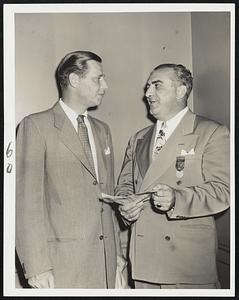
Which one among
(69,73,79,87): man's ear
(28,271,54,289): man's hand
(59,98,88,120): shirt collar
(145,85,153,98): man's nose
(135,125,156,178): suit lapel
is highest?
(69,73,79,87): man's ear

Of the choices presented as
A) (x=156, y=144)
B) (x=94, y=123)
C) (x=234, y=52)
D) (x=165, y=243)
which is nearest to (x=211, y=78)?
(x=234, y=52)

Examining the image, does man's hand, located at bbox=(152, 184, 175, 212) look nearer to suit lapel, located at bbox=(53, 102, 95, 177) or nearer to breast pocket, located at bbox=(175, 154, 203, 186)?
breast pocket, located at bbox=(175, 154, 203, 186)

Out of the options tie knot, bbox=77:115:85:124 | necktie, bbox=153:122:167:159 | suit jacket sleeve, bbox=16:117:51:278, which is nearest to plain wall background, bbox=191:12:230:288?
necktie, bbox=153:122:167:159

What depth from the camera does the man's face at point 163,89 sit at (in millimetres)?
1427

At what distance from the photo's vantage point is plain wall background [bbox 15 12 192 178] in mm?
1420

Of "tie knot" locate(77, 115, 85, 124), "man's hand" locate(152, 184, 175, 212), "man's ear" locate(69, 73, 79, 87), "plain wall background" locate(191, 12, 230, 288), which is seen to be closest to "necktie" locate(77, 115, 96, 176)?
"tie knot" locate(77, 115, 85, 124)

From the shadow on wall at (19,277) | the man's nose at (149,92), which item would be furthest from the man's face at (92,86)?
the shadow on wall at (19,277)

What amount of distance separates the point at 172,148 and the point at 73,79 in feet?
1.21

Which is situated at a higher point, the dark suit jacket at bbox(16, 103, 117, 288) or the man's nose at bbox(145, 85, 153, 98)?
the man's nose at bbox(145, 85, 153, 98)

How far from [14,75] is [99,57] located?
0.27 m

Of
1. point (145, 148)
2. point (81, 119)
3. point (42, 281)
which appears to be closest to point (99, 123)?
point (81, 119)

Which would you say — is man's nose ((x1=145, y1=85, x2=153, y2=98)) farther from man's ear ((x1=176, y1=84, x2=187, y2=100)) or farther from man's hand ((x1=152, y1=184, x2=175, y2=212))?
man's hand ((x1=152, y1=184, x2=175, y2=212))

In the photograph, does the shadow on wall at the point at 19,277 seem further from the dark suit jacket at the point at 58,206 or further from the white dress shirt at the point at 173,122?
the white dress shirt at the point at 173,122

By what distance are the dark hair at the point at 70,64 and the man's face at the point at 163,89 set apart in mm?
175
